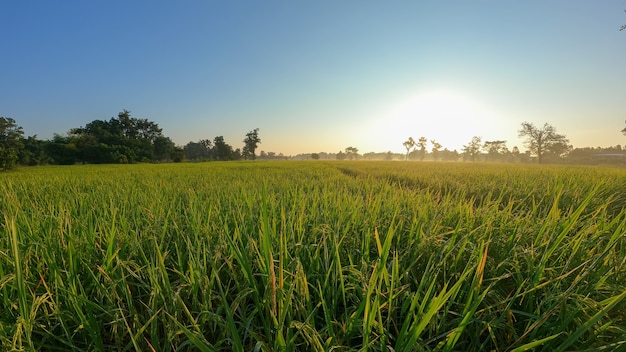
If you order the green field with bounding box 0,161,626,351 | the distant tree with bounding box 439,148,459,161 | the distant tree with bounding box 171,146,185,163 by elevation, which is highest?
the distant tree with bounding box 439,148,459,161

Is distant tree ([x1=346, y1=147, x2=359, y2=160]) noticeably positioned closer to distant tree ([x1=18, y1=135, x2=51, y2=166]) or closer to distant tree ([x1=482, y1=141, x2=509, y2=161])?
distant tree ([x1=482, y1=141, x2=509, y2=161])

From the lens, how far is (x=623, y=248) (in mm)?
1292

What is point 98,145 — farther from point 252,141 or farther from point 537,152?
point 537,152

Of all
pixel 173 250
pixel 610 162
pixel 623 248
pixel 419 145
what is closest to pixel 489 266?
pixel 623 248

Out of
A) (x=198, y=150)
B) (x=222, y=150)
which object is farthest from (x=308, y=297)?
(x=198, y=150)

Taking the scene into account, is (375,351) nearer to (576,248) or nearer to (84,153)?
(576,248)

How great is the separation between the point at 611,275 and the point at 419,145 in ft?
377

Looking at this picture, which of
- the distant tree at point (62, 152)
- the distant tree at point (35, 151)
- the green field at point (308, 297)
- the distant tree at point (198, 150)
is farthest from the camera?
the distant tree at point (198, 150)

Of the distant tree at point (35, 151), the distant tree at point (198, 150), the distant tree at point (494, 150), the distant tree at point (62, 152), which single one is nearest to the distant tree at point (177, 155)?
the distant tree at point (62, 152)

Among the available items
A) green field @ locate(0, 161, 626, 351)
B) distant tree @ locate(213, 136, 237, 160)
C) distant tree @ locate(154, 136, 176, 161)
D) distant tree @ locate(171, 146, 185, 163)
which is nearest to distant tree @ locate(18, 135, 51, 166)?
distant tree @ locate(154, 136, 176, 161)

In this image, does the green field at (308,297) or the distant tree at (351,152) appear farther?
the distant tree at (351,152)

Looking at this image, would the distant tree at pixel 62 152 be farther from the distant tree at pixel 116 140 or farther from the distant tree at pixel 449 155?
the distant tree at pixel 449 155

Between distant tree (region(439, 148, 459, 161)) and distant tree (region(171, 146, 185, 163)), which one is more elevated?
distant tree (region(439, 148, 459, 161))

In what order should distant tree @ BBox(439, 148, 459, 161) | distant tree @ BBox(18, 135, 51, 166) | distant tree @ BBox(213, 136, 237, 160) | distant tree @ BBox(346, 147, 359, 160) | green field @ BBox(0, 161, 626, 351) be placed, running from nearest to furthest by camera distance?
green field @ BBox(0, 161, 626, 351) < distant tree @ BBox(18, 135, 51, 166) < distant tree @ BBox(213, 136, 237, 160) < distant tree @ BBox(439, 148, 459, 161) < distant tree @ BBox(346, 147, 359, 160)
